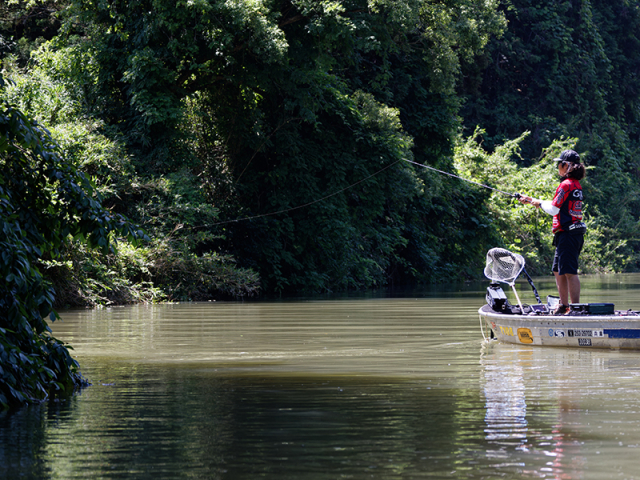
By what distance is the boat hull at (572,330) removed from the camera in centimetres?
1127

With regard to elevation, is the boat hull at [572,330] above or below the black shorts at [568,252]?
below

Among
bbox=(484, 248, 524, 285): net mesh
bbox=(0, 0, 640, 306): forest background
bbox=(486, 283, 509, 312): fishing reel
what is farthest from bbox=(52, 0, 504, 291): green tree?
bbox=(486, 283, 509, 312): fishing reel

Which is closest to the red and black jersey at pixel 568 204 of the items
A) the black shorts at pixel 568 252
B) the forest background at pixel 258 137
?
the black shorts at pixel 568 252

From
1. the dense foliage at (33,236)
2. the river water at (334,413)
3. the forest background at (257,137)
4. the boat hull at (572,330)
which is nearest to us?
the river water at (334,413)

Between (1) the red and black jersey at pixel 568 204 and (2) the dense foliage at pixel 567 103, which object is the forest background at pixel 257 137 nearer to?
(1) the red and black jersey at pixel 568 204

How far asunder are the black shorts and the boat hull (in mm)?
619

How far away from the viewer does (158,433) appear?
21.1 feet

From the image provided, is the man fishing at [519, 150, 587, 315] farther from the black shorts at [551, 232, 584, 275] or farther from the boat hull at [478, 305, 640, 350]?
the boat hull at [478, 305, 640, 350]

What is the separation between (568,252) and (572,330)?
0.97 meters

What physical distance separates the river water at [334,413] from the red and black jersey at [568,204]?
1.57m

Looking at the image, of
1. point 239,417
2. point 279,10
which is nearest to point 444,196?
point 279,10

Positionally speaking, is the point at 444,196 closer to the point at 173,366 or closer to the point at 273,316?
the point at 273,316

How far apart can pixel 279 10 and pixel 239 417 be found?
20298mm

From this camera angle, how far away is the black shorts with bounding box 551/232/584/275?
39.2 feet
